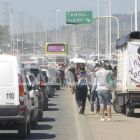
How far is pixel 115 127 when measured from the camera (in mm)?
21750

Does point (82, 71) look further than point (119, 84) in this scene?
No

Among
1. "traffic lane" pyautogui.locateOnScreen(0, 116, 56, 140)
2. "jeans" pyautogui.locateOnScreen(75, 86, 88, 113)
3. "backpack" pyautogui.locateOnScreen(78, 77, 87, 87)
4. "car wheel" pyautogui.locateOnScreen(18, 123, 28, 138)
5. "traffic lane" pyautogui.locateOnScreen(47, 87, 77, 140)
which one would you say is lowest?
"traffic lane" pyautogui.locateOnScreen(47, 87, 77, 140)

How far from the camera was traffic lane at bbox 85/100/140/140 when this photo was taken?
749 inches

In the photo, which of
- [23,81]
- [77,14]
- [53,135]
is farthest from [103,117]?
[77,14]

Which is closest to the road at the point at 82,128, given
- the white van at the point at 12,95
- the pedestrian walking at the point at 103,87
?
the pedestrian walking at the point at 103,87

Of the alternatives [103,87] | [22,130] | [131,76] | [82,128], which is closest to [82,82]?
[131,76]

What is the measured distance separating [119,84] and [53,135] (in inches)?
380

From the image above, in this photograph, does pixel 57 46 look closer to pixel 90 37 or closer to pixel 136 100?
pixel 136 100

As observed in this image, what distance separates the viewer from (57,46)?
73.6 metres

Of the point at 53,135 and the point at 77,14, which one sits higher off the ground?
the point at 77,14

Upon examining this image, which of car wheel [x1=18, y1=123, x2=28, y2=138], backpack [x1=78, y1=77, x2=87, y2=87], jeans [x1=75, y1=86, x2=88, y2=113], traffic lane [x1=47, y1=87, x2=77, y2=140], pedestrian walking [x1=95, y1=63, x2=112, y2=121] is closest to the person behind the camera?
car wheel [x1=18, y1=123, x2=28, y2=138]

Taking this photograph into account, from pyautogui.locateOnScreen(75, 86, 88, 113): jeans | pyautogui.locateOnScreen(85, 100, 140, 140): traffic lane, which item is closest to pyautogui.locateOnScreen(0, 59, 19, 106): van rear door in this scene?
pyautogui.locateOnScreen(85, 100, 140, 140): traffic lane

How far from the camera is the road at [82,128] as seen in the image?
19.2m

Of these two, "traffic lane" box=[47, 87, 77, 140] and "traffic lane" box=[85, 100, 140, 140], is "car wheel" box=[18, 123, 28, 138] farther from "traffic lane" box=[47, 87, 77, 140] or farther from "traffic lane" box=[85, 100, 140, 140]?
"traffic lane" box=[85, 100, 140, 140]
